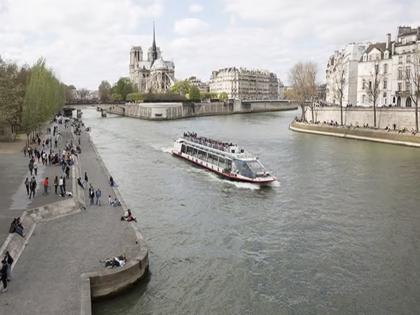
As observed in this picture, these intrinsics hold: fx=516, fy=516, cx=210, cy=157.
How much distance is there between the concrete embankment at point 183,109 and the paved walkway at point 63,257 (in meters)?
118

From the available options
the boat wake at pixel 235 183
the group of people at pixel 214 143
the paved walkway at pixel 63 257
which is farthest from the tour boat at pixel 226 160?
the paved walkway at pixel 63 257

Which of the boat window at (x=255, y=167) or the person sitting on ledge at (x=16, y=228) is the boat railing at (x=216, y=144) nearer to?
the boat window at (x=255, y=167)

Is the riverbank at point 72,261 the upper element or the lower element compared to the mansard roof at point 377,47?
lower

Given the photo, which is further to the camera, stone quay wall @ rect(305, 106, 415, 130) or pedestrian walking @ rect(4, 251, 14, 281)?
stone quay wall @ rect(305, 106, 415, 130)

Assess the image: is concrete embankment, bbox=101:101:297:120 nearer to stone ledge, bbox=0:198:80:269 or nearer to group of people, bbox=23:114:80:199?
group of people, bbox=23:114:80:199

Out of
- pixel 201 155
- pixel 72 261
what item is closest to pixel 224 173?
pixel 201 155

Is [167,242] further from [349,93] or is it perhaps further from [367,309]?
[349,93]

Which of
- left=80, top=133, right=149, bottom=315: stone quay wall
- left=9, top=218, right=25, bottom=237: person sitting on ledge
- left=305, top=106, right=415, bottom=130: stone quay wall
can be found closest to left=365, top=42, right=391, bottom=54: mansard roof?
left=305, top=106, right=415, bottom=130: stone quay wall

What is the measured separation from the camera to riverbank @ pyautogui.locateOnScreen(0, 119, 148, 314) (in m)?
16.9

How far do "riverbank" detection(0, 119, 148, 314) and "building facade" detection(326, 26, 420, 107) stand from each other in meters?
61.8

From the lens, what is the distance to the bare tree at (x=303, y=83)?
344 feet

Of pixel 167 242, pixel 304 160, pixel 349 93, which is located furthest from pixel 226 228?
pixel 349 93

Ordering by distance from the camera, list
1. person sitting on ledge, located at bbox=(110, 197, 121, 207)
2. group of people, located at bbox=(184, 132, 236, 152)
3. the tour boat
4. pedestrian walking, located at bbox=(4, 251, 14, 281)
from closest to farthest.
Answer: pedestrian walking, located at bbox=(4, 251, 14, 281) → person sitting on ledge, located at bbox=(110, 197, 121, 207) → the tour boat → group of people, located at bbox=(184, 132, 236, 152)

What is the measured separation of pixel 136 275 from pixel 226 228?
944 cm
